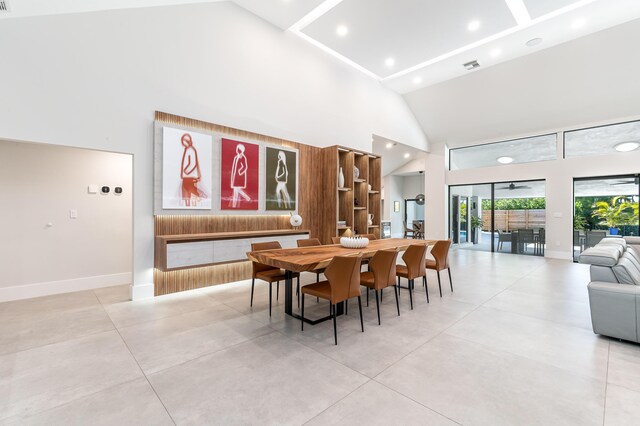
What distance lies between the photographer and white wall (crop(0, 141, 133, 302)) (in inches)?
159

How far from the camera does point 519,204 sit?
8750 mm

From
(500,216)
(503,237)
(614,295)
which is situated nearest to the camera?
(614,295)

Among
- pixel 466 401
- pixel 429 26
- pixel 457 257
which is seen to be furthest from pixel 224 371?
pixel 457 257

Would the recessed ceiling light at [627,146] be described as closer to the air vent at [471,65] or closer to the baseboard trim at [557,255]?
the baseboard trim at [557,255]

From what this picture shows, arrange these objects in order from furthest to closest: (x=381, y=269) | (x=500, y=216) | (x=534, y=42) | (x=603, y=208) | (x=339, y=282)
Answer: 1. (x=500, y=216)
2. (x=603, y=208)
3. (x=534, y=42)
4. (x=381, y=269)
5. (x=339, y=282)

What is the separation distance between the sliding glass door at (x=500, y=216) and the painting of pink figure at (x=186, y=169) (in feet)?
28.0

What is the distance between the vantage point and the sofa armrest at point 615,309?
266 centimetres

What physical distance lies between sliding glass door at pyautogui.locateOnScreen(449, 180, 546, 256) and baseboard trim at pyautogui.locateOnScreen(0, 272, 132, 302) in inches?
383

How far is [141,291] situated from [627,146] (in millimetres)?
10924

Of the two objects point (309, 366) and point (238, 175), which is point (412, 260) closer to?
point (309, 366)

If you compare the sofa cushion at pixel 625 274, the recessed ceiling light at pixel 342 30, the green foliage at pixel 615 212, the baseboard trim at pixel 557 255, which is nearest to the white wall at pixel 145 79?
the recessed ceiling light at pixel 342 30

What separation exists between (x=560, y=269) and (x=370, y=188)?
14.9 ft

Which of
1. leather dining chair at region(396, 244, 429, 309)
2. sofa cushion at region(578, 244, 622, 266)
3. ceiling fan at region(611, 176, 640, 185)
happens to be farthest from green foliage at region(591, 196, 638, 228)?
leather dining chair at region(396, 244, 429, 309)

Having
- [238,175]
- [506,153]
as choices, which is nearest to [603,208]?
[506,153]
